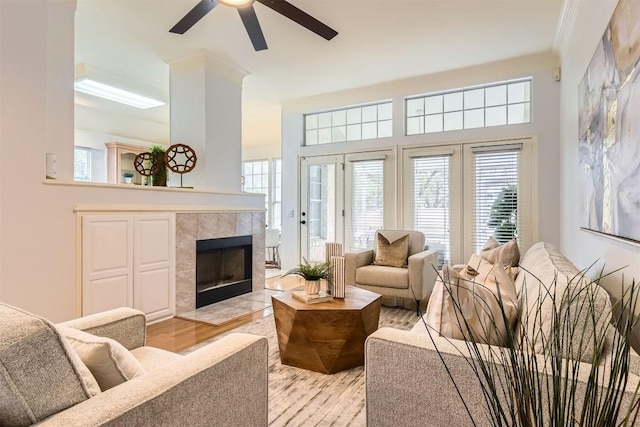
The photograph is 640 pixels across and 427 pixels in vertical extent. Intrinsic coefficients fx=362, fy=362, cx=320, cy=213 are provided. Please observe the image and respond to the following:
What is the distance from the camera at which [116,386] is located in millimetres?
980

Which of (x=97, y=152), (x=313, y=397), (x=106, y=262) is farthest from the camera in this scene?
(x=97, y=152)

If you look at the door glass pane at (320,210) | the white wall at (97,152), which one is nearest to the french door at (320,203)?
the door glass pane at (320,210)

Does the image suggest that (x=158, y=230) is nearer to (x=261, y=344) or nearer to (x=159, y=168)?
(x=159, y=168)

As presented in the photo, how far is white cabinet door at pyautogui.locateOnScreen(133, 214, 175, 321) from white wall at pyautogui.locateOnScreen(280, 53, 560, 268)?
2.47 metres

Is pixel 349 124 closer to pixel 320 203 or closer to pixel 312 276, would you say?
pixel 320 203

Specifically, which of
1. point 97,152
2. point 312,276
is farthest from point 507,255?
point 97,152

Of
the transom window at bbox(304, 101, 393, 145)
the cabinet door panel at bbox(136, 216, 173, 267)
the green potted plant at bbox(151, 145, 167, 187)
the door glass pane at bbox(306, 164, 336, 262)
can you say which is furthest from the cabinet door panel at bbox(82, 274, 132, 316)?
the transom window at bbox(304, 101, 393, 145)

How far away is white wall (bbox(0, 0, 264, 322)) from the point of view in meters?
2.41

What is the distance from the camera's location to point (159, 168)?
3.91 meters

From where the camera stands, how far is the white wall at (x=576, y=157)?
1693 millimetres

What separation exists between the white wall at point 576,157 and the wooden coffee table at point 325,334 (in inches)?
52.7

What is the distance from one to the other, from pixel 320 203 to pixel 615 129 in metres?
4.25

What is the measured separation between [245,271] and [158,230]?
1428mm

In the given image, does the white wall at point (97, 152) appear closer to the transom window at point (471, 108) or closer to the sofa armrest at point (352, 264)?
the sofa armrest at point (352, 264)
